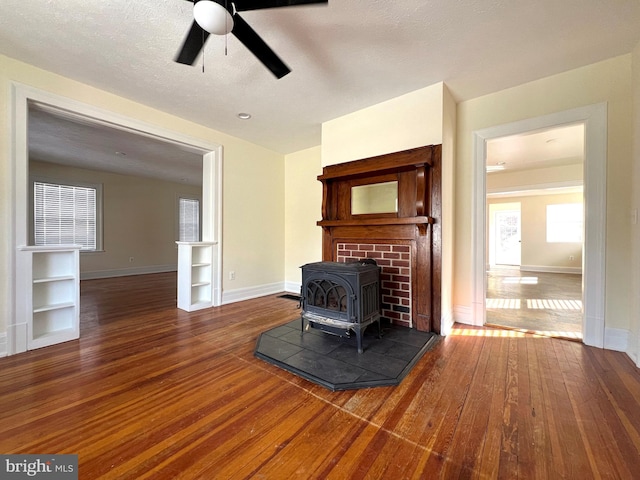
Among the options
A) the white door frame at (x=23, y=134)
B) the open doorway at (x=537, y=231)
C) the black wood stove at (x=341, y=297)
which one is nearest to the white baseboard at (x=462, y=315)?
the open doorway at (x=537, y=231)

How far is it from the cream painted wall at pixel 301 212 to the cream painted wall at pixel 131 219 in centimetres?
464

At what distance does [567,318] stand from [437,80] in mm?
3103

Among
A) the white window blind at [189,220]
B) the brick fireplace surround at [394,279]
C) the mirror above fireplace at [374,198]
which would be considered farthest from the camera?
the white window blind at [189,220]

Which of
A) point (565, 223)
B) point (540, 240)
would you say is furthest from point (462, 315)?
point (565, 223)

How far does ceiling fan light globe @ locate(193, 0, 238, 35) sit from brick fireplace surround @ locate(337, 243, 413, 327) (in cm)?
226

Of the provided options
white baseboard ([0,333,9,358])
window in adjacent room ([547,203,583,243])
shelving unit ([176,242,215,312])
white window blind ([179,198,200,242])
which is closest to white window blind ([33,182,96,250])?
white window blind ([179,198,200,242])

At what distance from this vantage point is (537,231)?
25.0 feet

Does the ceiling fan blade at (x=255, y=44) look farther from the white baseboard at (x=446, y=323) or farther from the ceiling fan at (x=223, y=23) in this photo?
the white baseboard at (x=446, y=323)

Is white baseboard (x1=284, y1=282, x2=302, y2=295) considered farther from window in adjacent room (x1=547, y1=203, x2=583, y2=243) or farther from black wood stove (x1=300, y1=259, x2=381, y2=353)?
window in adjacent room (x1=547, y1=203, x2=583, y2=243)

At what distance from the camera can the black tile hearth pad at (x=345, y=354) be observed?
1811 mm

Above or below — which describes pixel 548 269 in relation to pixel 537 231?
below

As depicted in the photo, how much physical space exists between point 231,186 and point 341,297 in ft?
8.42

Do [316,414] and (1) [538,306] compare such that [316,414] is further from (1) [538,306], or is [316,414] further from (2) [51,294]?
(1) [538,306]

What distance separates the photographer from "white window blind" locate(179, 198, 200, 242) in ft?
26.1
